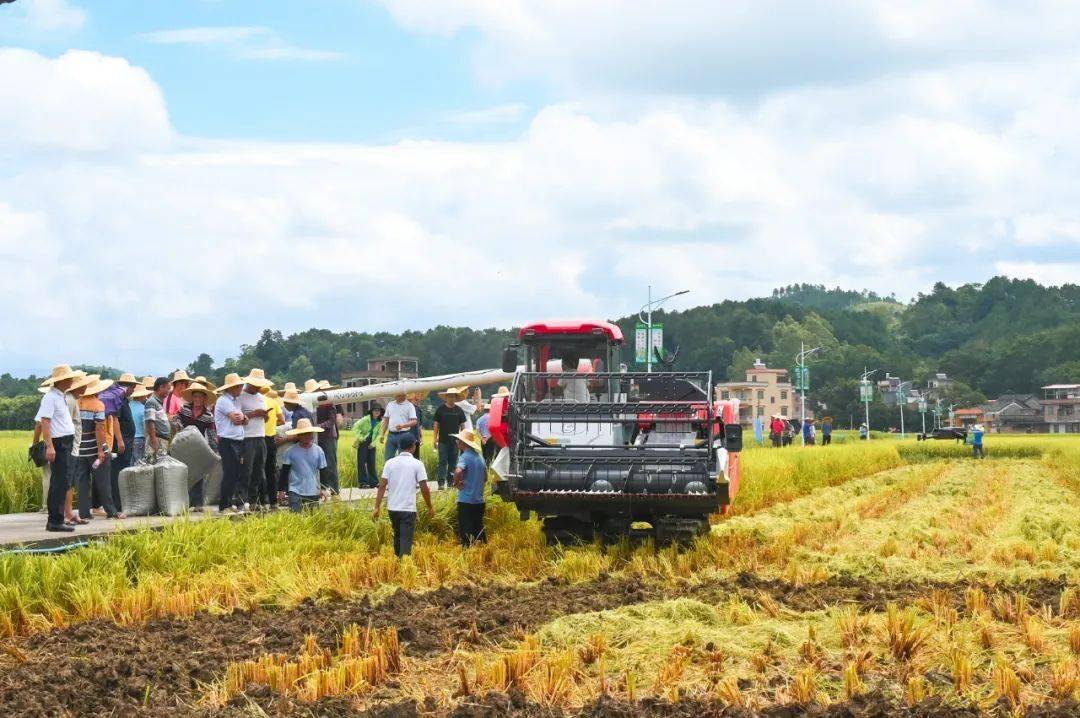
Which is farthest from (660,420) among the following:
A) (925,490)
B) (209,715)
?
(925,490)

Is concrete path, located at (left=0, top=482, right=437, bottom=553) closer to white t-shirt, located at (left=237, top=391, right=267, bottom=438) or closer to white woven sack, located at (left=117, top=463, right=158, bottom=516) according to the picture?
white woven sack, located at (left=117, top=463, right=158, bottom=516)

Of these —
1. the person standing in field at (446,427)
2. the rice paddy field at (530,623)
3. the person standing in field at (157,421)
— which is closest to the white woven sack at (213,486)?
the person standing in field at (157,421)

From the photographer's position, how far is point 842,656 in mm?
9109

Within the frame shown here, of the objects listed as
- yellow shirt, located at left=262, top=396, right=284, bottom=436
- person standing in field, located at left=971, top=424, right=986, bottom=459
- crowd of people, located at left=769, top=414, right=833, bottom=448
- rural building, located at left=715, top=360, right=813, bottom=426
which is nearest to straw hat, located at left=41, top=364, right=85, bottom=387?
yellow shirt, located at left=262, top=396, right=284, bottom=436

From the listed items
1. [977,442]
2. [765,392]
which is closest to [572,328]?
[977,442]

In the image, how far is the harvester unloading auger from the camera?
1434 cm

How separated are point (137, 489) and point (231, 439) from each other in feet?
4.01

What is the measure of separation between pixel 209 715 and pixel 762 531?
10469 mm

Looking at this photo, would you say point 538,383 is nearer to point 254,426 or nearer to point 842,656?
point 254,426

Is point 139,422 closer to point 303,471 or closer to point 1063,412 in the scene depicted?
point 303,471

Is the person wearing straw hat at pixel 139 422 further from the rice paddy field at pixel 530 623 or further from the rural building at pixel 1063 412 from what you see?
the rural building at pixel 1063 412

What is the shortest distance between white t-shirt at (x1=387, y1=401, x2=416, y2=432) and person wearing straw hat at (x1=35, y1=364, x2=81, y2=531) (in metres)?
6.38

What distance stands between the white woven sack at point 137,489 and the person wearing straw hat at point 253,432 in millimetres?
1152

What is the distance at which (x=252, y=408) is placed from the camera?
54.2 ft
